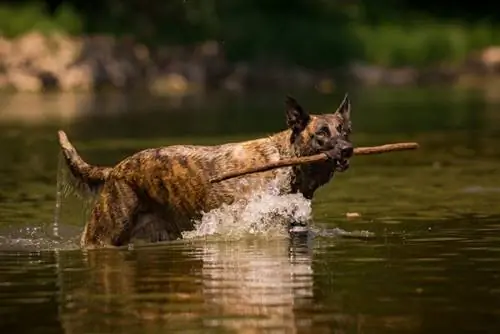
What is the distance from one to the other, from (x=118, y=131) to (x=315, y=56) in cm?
3021

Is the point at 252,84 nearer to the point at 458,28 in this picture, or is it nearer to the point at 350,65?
the point at 350,65

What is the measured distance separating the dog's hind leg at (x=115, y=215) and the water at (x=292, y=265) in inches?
11.7

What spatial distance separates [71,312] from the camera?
42.6ft

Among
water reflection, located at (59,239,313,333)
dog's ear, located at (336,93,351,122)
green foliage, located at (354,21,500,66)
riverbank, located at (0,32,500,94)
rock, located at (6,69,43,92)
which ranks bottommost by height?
water reflection, located at (59,239,313,333)

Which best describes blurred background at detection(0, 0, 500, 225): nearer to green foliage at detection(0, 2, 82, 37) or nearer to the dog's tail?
green foliage at detection(0, 2, 82, 37)

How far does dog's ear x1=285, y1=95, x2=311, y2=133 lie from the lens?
55.4 ft

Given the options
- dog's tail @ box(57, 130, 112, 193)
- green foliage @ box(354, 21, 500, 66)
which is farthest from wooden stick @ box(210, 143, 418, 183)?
green foliage @ box(354, 21, 500, 66)

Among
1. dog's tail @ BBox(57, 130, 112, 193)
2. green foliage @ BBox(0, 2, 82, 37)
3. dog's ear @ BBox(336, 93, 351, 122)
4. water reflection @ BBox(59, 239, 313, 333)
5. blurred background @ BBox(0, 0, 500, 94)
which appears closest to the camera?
water reflection @ BBox(59, 239, 313, 333)

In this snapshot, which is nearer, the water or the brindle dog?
the water

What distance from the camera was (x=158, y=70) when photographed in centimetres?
6444

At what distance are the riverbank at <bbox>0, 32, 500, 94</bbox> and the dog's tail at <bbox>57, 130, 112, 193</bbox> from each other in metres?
42.4

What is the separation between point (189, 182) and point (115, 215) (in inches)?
29.6

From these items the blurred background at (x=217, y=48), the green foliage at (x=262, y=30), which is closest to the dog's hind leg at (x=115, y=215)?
the blurred background at (x=217, y=48)

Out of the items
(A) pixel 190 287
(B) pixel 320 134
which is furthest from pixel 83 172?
(A) pixel 190 287
